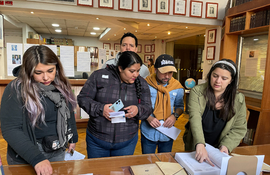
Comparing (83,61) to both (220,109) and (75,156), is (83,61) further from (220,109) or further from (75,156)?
(220,109)

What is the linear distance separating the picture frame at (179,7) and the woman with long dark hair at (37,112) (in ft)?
13.8

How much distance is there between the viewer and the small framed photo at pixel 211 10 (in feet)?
15.9

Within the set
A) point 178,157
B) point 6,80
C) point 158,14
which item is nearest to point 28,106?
point 178,157

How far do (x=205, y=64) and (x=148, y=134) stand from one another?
183 inches

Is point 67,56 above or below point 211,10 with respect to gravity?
below

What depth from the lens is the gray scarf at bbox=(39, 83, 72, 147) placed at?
44.4 inches

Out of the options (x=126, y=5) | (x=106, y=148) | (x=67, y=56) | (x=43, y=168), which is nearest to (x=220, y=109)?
(x=106, y=148)

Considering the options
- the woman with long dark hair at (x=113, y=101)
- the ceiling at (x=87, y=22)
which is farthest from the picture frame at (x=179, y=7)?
the woman with long dark hair at (x=113, y=101)

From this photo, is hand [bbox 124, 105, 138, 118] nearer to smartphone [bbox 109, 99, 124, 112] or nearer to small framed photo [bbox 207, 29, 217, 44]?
smartphone [bbox 109, 99, 124, 112]

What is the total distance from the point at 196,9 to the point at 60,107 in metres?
4.76

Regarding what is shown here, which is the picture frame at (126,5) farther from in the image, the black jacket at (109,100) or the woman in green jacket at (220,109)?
the woman in green jacket at (220,109)

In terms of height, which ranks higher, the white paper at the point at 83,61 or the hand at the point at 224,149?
the white paper at the point at 83,61

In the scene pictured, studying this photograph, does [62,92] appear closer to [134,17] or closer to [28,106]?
[28,106]

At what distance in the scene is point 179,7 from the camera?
469 cm
